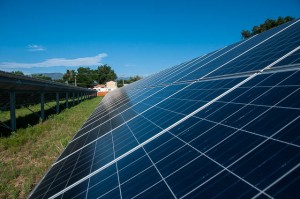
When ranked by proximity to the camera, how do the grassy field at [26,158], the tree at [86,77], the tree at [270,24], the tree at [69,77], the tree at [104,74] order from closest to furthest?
1. the grassy field at [26,158]
2. the tree at [270,24]
3. the tree at [69,77]
4. the tree at [86,77]
5. the tree at [104,74]

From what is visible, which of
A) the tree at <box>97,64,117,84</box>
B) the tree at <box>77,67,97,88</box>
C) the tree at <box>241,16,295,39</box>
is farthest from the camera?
the tree at <box>97,64,117,84</box>

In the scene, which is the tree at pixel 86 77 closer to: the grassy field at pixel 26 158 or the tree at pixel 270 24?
the tree at pixel 270 24

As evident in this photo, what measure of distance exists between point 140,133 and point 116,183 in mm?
2124

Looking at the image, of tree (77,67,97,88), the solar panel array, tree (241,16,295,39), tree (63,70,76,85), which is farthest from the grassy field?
tree (77,67,97,88)

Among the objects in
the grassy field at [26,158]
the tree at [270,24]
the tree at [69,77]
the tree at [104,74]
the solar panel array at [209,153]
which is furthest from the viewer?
the tree at [104,74]

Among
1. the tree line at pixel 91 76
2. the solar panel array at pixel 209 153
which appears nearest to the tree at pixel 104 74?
the tree line at pixel 91 76

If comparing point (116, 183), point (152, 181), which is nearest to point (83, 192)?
point (116, 183)

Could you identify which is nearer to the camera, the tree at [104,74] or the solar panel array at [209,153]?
the solar panel array at [209,153]

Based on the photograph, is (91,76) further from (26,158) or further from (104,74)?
(26,158)

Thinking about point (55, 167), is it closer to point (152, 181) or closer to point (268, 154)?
point (152, 181)

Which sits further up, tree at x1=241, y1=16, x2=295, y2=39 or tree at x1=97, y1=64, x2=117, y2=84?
tree at x1=241, y1=16, x2=295, y2=39

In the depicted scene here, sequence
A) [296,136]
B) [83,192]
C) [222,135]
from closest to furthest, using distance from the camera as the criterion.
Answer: [296,136]
[222,135]
[83,192]

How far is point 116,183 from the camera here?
3.79m

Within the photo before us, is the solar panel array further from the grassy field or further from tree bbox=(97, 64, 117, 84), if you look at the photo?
tree bbox=(97, 64, 117, 84)
